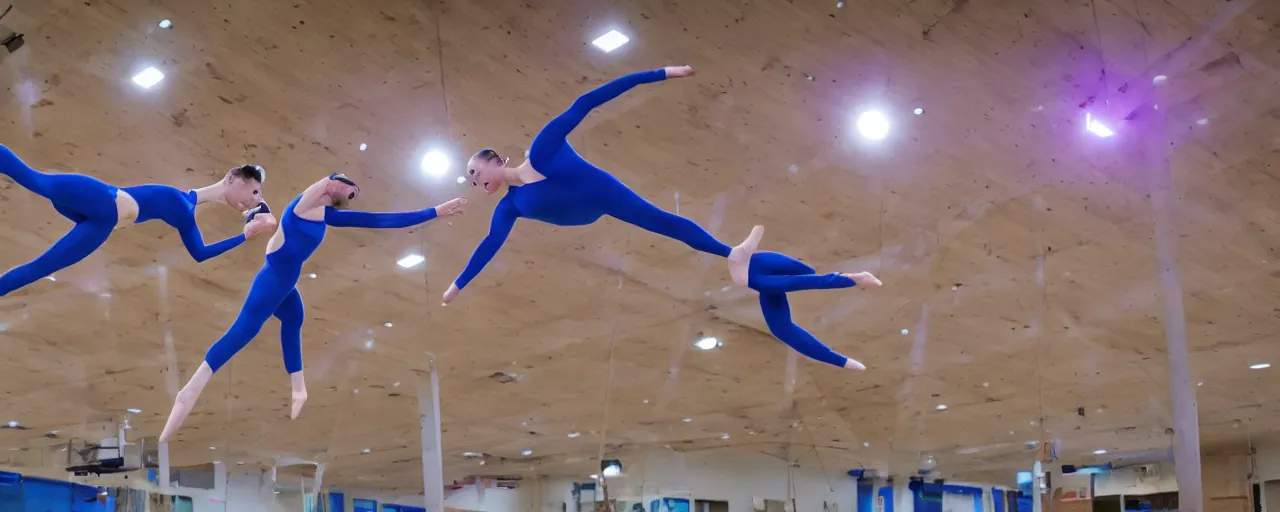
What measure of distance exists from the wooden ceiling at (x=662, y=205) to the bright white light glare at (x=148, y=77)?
0.13 feet

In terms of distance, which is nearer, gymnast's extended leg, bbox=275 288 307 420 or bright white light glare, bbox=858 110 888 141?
gymnast's extended leg, bbox=275 288 307 420

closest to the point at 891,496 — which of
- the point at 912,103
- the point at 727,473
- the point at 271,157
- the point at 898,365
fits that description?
the point at 727,473

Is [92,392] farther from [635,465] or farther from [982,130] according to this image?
[982,130]

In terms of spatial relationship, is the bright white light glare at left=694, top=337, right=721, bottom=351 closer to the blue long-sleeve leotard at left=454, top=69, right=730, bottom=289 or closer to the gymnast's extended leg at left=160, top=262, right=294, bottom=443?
the blue long-sleeve leotard at left=454, top=69, right=730, bottom=289

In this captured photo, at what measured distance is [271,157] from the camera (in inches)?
171

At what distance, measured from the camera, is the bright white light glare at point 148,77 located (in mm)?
3738

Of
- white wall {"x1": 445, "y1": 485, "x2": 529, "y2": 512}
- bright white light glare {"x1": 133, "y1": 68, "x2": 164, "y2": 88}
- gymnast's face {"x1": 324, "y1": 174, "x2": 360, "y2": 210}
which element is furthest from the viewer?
white wall {"x1": 445, "y1": 485, "x2": 529, "y2": 512}

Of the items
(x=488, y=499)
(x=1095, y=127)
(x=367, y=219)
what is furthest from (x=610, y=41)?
(x=488, y=499)

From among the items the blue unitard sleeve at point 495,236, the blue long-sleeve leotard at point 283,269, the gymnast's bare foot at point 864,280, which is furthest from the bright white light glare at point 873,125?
the blue long-sleeve leotard at point 283,269

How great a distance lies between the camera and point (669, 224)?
295cm

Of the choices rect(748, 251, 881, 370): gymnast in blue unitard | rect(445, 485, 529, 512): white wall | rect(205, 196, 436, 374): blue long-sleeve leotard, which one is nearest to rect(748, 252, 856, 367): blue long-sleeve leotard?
rect(748, 251, 881, 370): gymnast in blue unitard

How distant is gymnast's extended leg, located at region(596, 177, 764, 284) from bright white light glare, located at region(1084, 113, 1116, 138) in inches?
88.5

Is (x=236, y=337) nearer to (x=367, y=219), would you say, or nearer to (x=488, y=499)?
(x=367, y=219)

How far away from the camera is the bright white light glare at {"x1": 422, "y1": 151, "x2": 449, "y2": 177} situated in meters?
4.45
